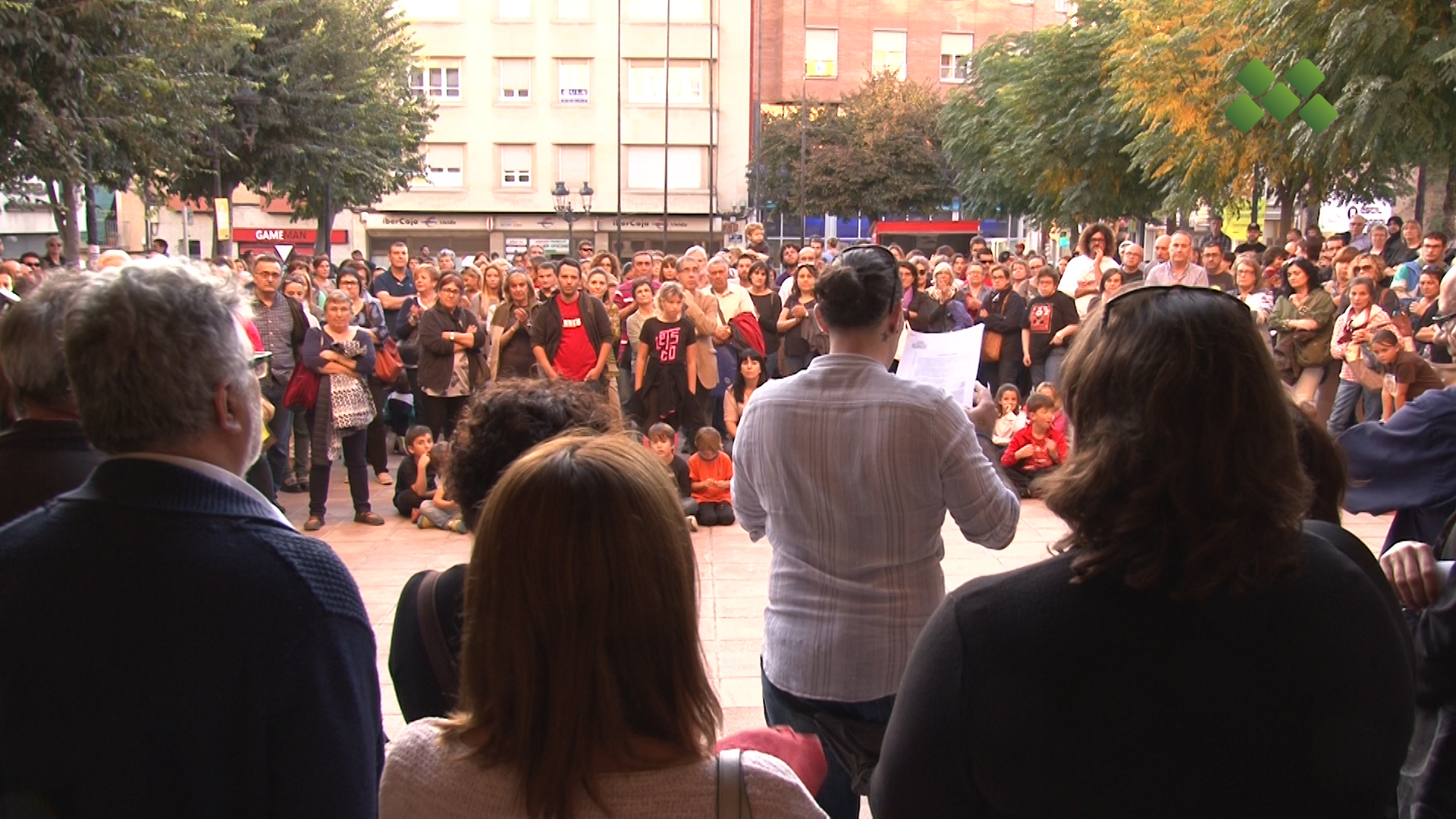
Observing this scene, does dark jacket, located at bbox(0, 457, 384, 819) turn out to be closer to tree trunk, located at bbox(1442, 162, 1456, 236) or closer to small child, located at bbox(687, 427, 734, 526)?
small child, located at bbox(687, 427, 734, 526)

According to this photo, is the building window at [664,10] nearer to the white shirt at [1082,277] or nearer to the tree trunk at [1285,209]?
the tree trunk at [1285,209]

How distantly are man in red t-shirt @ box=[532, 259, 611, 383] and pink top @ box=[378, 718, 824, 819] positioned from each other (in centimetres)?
842

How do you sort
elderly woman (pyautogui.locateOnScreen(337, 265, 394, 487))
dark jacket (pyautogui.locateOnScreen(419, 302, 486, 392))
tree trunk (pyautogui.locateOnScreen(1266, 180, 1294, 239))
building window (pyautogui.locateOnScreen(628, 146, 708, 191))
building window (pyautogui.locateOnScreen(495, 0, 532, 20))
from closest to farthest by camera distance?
elderly woman (pyautogui.locateOnScreen(337, 265, 394, 487))
dark jacket (pyautogui.locateOnScreen(419, 302, 486, 392))
tree trunk (pyautogui.locateOnScreen(1266, 180, 1294, 239))
building window (pyautogui.locateOnScreen(495, 0, 532, 20))
building window (pyautogui.locateOnScreen(628, 146, 708, 191))

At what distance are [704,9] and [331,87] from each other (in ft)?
77.8

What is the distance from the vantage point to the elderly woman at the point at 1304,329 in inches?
410

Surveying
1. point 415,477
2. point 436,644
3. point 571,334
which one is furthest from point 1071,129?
point 436,644

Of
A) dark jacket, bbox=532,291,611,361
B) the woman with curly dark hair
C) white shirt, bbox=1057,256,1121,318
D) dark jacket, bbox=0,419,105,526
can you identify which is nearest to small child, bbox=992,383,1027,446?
white shirt, bbox=1057,256,1121,318

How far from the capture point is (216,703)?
1.69 m

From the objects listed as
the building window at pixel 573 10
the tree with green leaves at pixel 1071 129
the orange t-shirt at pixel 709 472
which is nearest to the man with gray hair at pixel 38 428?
the orange t-shirt at pixel 709 472

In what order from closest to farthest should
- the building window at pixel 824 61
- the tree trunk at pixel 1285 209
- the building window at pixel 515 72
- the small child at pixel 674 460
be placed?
the small child at pixel 674 460 < the tree trunk at pixel 1285 209 < the building window at pixel 515 72 < the building window at pixel 824 61

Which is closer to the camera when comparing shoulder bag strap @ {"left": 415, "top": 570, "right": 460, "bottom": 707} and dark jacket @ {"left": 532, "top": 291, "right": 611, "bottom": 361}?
shoulder bag strap @ {"left": 415, "top": 570, "right": 460, "bottom": 707}

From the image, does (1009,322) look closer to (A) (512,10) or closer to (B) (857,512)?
(B) (857,512)

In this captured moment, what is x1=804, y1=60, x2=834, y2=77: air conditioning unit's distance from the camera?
52188mm

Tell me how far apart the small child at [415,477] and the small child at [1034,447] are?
452 centimetres
